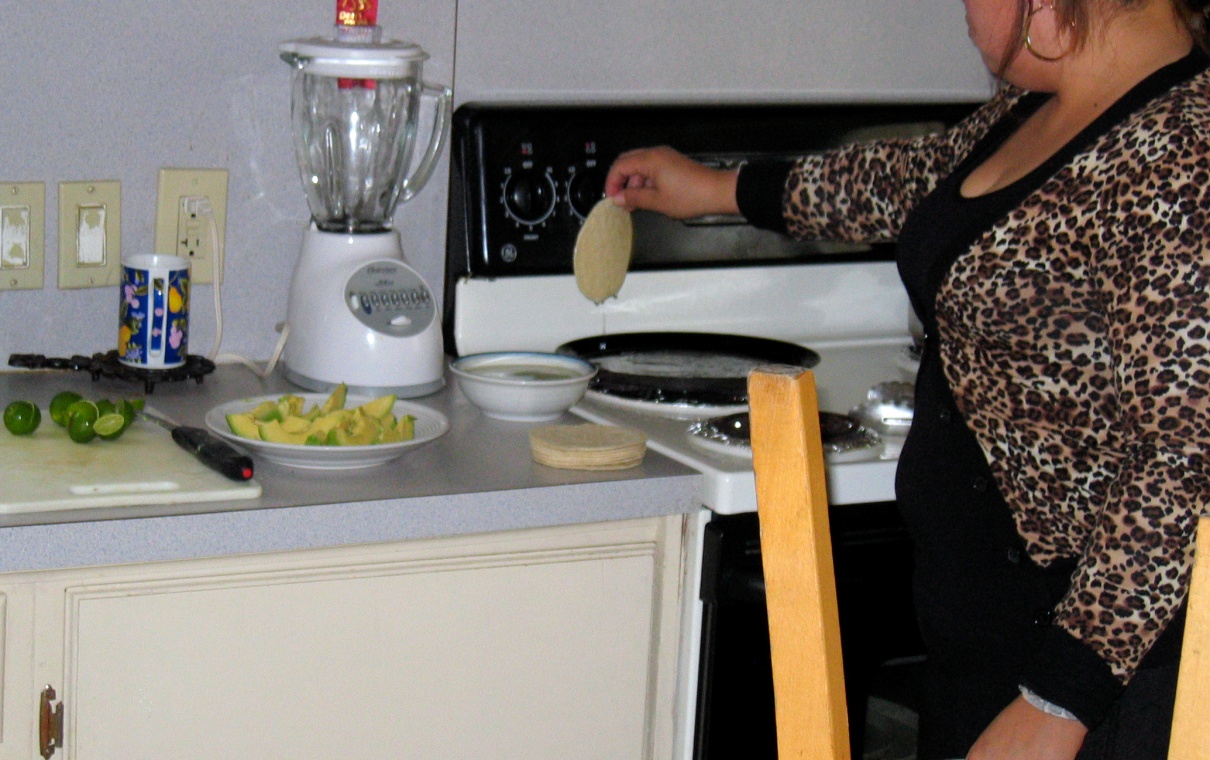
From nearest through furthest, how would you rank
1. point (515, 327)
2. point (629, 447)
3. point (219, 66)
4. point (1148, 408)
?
1. point (1148, 408)
2. point (629, 447)
3. point (219, 66)
4. point (515, 327)

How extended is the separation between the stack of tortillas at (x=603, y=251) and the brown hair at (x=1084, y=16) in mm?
702

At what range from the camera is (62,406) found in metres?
1.33

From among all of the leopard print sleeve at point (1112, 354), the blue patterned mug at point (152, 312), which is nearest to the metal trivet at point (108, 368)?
the blue patterned mug at point (152, 312)

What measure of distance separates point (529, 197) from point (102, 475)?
70 centimetres

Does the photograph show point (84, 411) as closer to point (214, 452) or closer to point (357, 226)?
point (214, 452)

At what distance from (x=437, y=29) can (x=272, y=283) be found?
37cm

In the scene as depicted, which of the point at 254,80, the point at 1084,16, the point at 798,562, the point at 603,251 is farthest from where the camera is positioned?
the point at 603,251

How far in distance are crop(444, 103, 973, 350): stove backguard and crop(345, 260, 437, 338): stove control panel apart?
0.19m

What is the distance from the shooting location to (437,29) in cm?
171

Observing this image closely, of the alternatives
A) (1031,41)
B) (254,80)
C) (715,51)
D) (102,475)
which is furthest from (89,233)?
(1031,41)

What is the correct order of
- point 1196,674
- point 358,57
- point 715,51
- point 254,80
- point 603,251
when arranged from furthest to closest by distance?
point 715,51
point 603,251
point 254,80
point 358,57
point 1196,674

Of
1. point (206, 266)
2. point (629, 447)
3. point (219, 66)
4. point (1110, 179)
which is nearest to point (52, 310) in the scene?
point (206, 266)

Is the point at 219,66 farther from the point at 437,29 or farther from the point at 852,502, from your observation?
the point at 852,502

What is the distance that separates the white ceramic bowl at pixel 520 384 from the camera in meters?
1.47
